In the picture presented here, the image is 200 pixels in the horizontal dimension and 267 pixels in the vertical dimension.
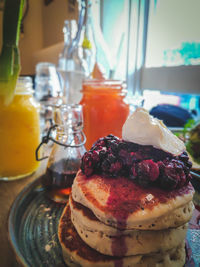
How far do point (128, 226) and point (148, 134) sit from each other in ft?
0.70

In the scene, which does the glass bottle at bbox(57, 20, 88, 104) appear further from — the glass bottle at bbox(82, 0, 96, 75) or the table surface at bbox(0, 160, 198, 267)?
the table surface at bbox(0, 160, 198, 267)

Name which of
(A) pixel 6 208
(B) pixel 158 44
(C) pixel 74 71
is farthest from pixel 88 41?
(A) pixel 6 208

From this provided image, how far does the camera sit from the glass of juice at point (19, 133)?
2.61 feet

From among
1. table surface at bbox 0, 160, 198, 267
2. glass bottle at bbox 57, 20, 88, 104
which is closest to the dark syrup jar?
table surface at bbox 0, 160, 198, 267

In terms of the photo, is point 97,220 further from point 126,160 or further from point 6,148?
point 6,148

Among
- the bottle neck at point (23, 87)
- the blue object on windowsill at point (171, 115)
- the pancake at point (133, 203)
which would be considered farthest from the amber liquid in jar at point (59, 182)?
the blue object on windowsill at point (171, 115)

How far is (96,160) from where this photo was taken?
515 millimetres

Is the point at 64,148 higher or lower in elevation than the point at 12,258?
higher

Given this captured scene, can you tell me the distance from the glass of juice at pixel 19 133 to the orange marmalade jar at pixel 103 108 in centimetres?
24

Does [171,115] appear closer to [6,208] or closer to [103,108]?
[103,108]

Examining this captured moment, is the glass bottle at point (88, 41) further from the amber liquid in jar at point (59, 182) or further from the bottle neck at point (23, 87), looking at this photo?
the amber liquid in jar at point (59, 182)

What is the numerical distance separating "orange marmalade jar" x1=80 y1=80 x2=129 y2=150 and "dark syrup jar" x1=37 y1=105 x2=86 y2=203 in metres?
0.19

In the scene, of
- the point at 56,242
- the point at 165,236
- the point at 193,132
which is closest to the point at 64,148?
the point at 56,242

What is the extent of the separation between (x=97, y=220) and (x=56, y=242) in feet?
0.56
